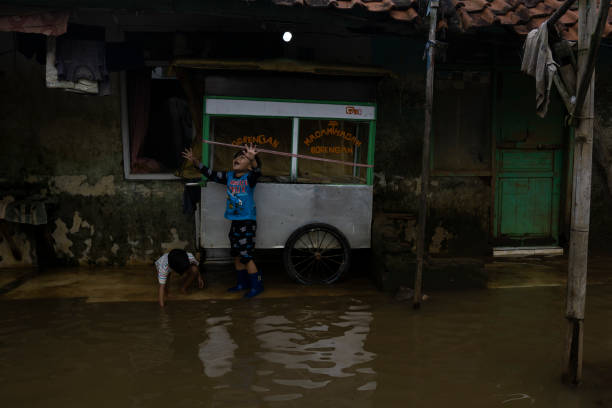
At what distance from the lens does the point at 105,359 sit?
15.1 feet

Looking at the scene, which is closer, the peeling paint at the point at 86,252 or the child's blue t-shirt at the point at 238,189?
the child's blue t-shirt at the point at 238,189

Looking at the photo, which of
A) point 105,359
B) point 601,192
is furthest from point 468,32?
point 105,359

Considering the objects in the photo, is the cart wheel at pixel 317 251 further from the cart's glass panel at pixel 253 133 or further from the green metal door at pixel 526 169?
the green metal door at pixel 526 169

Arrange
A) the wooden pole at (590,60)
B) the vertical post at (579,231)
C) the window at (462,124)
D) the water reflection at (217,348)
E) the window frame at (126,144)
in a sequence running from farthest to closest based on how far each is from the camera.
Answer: the window at (462,124), the window frame at (126,144), the water reflection at (217,348), the vertical post at (579,231), the wooden pole at (590,60)

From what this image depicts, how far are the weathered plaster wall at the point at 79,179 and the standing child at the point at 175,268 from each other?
140cm

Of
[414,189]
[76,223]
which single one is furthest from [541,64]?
[76,223]

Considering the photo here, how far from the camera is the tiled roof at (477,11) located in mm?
6242

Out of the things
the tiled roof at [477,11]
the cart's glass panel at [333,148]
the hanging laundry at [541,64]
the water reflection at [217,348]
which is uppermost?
the tiled roof at [477,11]

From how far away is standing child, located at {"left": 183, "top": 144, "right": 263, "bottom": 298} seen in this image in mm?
6496

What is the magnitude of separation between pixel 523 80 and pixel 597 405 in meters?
5.90

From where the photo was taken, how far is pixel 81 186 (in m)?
7.74

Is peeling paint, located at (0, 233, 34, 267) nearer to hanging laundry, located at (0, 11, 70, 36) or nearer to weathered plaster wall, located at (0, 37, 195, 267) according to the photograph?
weathered plaster wall, located at (0, 37, 195, 267)

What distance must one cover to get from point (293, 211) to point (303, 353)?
2.49 meters

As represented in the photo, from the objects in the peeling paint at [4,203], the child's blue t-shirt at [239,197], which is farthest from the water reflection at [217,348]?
the peeling paint at [4,203]
